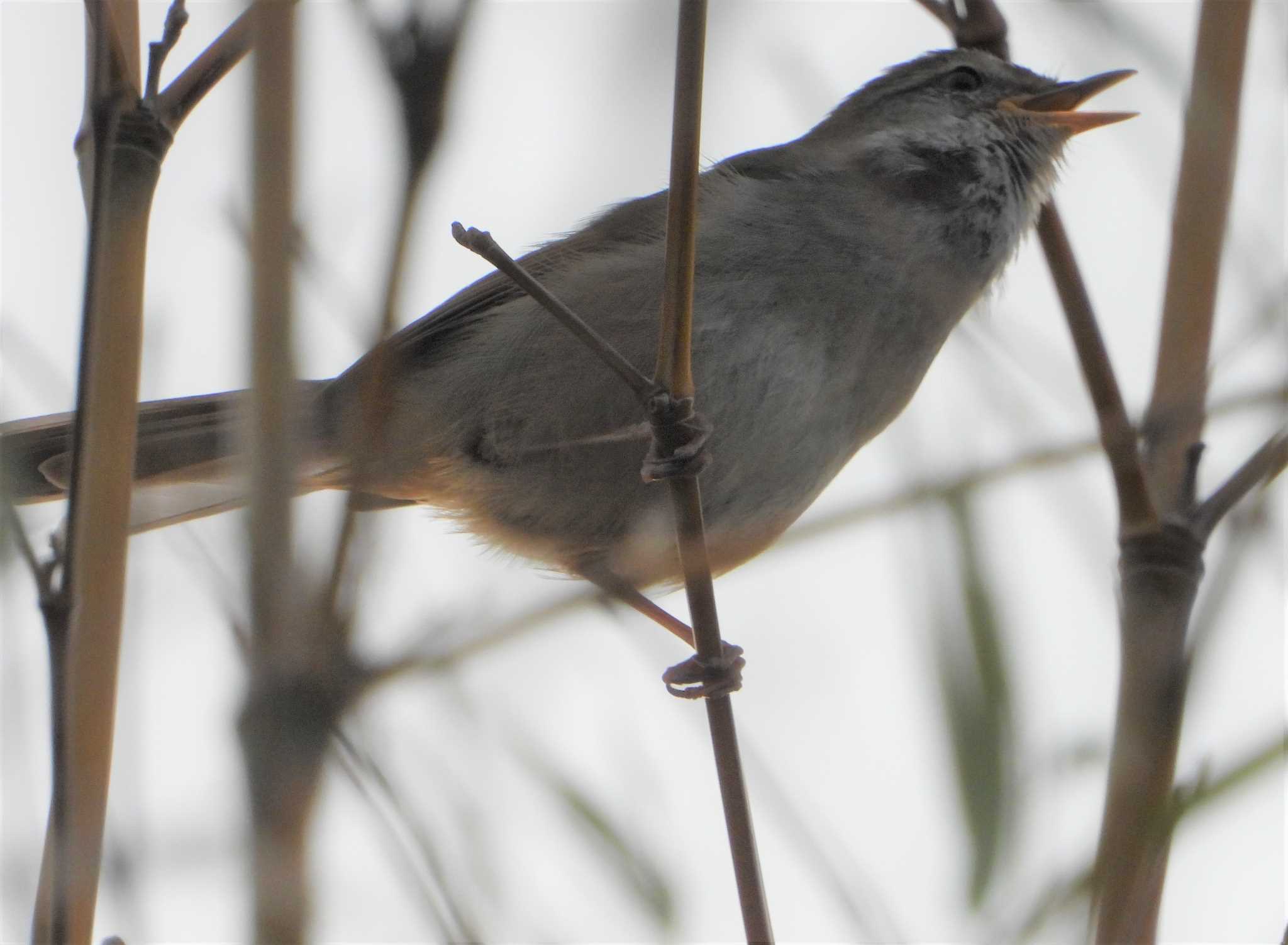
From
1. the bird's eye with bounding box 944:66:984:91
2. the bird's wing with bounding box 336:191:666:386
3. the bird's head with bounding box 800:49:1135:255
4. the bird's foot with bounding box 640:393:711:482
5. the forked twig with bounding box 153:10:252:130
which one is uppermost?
the bird's eye with bounding box 944:66:984:91

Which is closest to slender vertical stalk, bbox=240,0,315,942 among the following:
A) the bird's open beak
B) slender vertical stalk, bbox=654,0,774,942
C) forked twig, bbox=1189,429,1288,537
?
slender vertical stalk, bbox=654,0,774,942

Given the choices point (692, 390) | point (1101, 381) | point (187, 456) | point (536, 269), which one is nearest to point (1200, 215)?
point (1101, 381)

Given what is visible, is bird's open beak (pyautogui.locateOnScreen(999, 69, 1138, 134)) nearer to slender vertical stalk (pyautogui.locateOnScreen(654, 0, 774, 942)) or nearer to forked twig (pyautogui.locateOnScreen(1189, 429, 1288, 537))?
forked twig (pyautogui.locateOnScreen(1189, 429, 1288, 537))

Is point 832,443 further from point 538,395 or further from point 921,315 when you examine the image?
point 538,395

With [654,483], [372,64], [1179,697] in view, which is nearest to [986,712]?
[1179,697]

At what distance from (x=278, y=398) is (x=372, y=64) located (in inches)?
12.4

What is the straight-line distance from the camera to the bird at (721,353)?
3748mm

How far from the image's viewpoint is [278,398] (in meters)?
1.31

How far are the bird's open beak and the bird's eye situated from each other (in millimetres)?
129

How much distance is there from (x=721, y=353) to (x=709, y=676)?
1.54 metres

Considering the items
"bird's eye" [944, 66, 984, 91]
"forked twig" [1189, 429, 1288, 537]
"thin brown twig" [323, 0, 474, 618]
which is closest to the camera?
"thin brown twig" [323, 0, 474, 618]

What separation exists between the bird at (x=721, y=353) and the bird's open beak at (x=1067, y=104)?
0.05 ft

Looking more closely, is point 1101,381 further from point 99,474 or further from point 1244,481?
point 99,474

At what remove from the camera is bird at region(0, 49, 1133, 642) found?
3.75 meters
